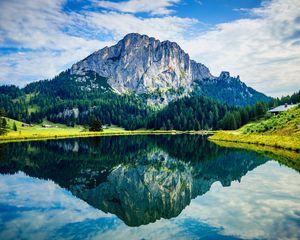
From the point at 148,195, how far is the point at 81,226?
28.3 ft

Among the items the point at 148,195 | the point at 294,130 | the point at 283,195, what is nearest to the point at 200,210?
the point at 148,195

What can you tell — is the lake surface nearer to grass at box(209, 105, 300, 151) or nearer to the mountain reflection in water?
the mountain reflection in water

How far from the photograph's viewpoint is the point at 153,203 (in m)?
23.1

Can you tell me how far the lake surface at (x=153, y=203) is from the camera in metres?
16.9

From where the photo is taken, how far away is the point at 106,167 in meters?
44.2

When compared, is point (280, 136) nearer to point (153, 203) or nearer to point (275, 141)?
point (275, 141)

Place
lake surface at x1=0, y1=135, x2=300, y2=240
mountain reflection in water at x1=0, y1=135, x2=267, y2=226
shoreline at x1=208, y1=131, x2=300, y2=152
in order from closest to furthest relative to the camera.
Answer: lake surface at x1=0, y1=135, x2=300, y2=240 < mountain reflection in water at x1=0, y1=135, x2=267, y2=226 < shoreline at x1=208, y1=131, x2=300, y2=152

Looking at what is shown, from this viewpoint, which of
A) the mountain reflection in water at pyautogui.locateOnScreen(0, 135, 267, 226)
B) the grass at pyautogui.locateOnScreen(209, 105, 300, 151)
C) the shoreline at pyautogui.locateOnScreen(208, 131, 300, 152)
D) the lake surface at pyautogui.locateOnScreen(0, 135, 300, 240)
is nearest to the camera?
the lake surface at pyautogui.locateOnScreen(0, 135, 300, 240)

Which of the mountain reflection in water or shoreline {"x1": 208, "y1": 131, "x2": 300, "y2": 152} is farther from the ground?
shoreline {"x1": 208, "y1": 131, "x2": 300, "y2": 152}

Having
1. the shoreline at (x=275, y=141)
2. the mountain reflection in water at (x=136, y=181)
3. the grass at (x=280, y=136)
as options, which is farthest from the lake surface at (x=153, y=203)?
the grass at (x=280, y=136)

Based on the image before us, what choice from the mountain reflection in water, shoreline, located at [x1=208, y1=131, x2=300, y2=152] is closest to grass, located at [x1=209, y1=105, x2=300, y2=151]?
shoreline, located at [x1=208, y1=131, x2=300, y2=152]

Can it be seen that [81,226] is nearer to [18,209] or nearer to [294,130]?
[18,209]

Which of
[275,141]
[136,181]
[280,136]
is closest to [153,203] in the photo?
[136,181]

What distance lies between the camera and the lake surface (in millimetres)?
16906
